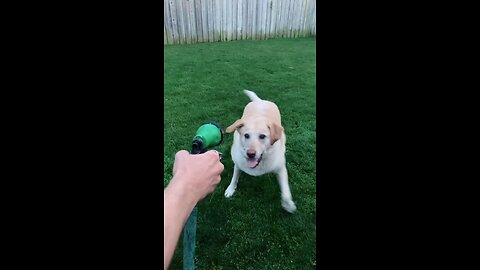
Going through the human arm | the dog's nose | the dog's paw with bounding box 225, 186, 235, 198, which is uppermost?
the human arm

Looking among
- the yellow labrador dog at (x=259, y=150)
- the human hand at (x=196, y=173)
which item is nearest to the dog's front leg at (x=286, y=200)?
the yellow labrador dog at (x=259, y=150)

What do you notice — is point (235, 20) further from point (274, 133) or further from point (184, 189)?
point (184, 189)

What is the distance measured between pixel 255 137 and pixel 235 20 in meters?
5.90

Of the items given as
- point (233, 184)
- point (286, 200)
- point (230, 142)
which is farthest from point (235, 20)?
point (286, 200)

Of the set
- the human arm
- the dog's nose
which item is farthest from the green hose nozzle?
the dog's nose

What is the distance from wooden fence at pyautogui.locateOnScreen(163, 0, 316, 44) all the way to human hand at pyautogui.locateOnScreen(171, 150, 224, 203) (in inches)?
254

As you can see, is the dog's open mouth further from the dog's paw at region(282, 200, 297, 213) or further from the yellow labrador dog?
the dog's paw at region(282, 200, 297, 213)

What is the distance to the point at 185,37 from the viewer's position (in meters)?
7.53

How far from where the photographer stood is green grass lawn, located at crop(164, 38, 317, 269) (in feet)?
7.31

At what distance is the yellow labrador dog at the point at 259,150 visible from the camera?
2.43 m

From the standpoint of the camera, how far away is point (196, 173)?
1096mm
